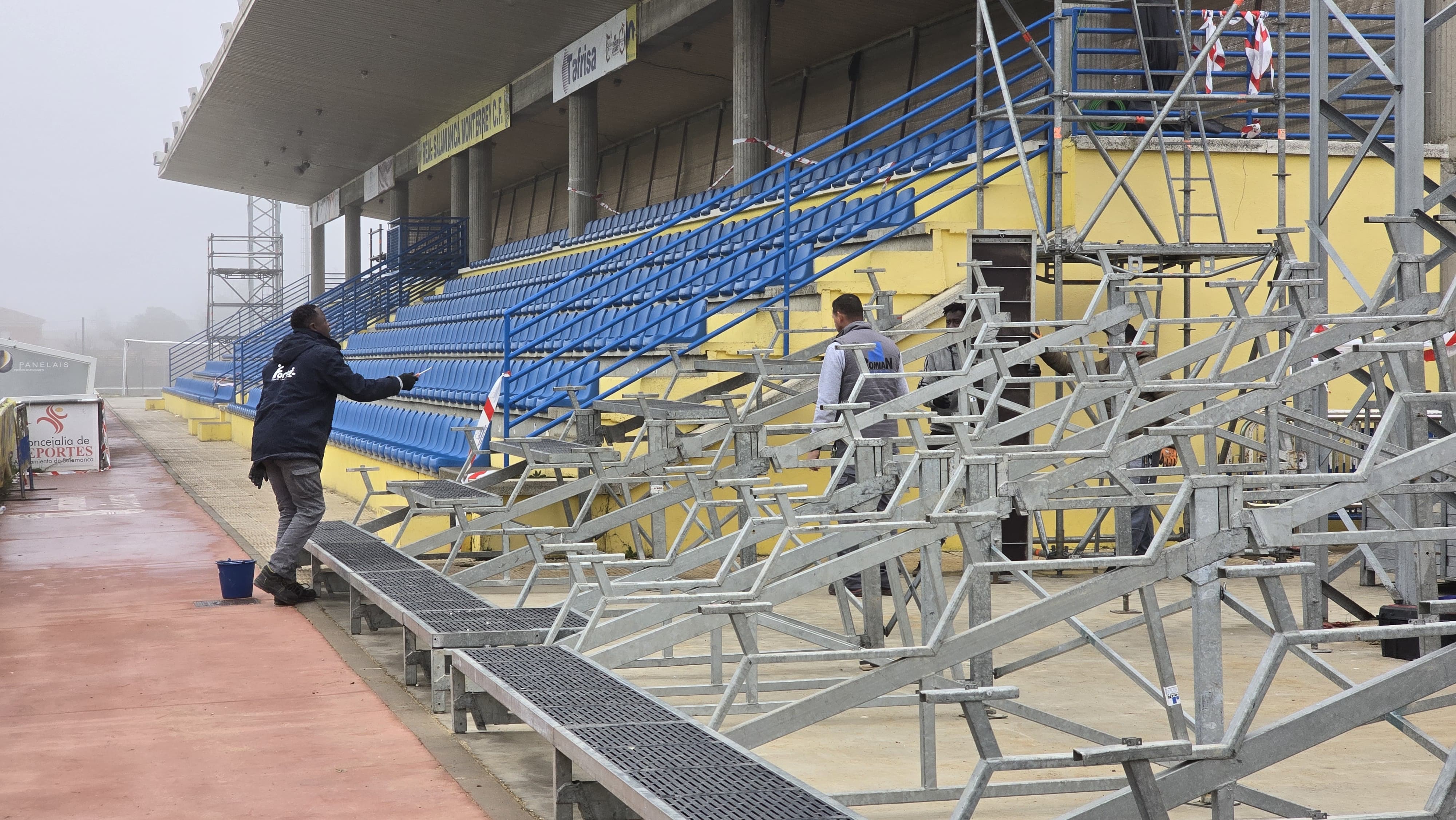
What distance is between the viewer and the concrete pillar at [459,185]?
2870 cm

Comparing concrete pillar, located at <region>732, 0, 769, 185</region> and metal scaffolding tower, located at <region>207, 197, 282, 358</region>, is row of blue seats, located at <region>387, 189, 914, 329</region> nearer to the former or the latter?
concrete pillar, located at <region>732, 0, 769, 185</region>

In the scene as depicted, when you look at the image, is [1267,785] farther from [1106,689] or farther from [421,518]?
[421,518]

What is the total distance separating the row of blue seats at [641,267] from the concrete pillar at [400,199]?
9.26m

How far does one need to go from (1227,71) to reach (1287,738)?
1138 centimetres

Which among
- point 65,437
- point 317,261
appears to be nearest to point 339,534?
point 65,437

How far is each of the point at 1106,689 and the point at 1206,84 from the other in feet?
16.8

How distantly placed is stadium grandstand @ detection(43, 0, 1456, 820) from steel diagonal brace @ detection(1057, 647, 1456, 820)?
0.4 inches

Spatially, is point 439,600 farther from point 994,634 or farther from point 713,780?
point 994,634

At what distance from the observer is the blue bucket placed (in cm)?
854

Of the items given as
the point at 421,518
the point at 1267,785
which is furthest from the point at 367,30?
the point at 1267,785

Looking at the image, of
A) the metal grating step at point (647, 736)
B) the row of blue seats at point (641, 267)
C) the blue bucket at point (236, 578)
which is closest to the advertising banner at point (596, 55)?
the row of blue seats at point (641, 267)

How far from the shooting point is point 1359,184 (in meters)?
10.4

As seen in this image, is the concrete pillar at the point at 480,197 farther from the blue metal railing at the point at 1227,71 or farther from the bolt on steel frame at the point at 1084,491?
the bolt on steel frame at the point at 1084,491


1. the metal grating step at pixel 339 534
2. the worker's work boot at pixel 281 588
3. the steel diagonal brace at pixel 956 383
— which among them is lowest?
the worker's work boot at pixel 281 588
